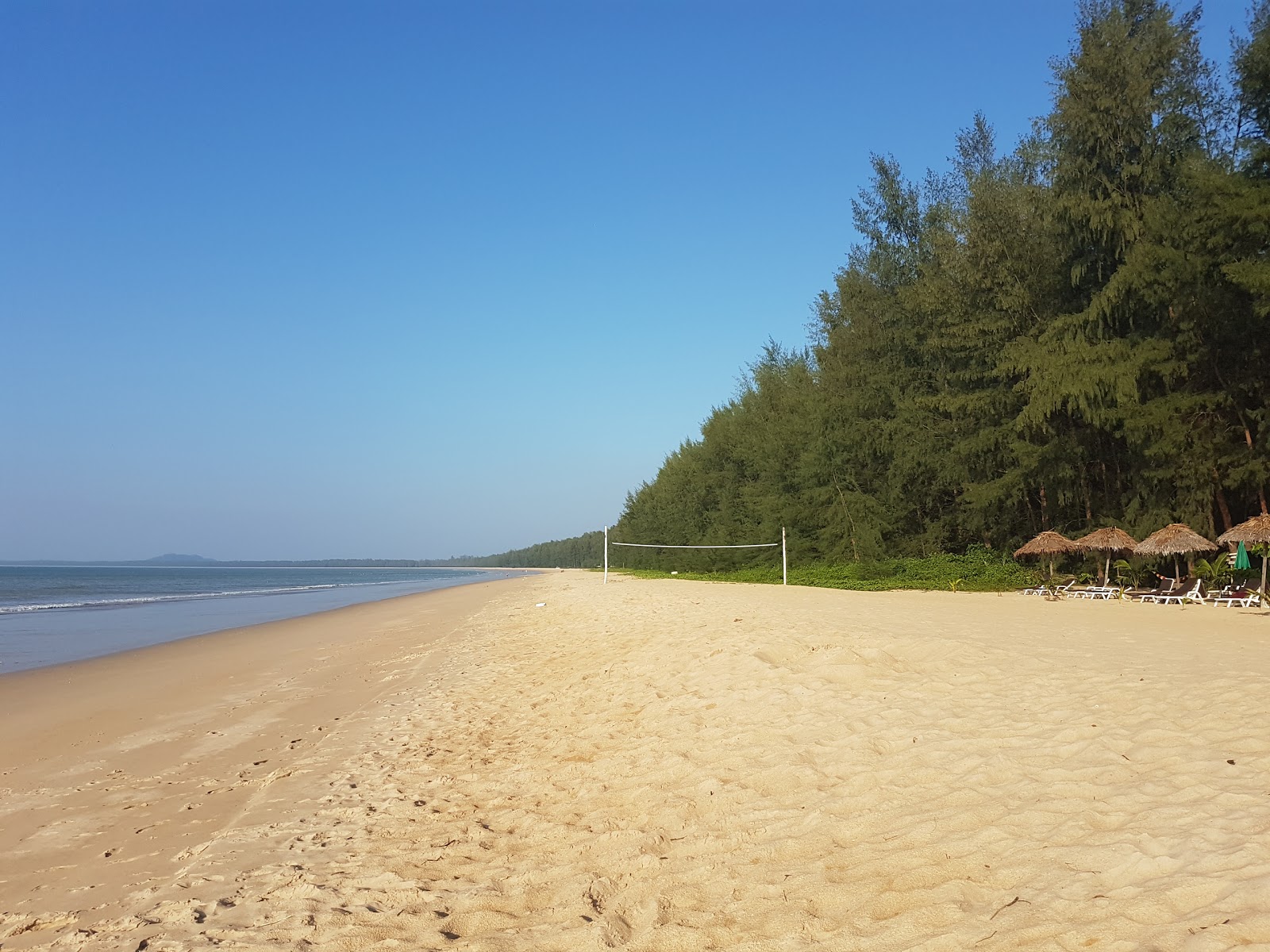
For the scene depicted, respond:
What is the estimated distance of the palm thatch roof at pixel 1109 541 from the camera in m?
15.3

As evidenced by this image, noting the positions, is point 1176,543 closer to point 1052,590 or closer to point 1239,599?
point 1239,599

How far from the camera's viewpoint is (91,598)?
32.1 meters

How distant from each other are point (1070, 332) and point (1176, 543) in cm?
551

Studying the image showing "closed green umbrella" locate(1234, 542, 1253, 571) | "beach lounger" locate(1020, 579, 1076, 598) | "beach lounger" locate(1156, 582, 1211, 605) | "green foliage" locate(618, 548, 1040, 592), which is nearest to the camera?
"closed green umbrella" locate(1234, 542, 1253, 571)

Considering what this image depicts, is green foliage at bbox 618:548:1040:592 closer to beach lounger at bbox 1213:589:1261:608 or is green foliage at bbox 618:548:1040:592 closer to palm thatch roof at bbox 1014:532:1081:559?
palm thatch roof at bbox 1014:532:1081:559

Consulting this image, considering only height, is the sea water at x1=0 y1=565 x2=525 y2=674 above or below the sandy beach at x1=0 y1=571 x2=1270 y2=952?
below

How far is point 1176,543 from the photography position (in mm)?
13891

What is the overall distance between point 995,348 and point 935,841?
18.9 metres

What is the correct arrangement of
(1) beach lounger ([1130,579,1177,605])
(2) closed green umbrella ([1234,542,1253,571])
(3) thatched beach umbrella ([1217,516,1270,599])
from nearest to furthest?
(3) thatched beach umbrella ([1217,516,1270,599]) → (2) closed green umbrella ([1234,542,1253,571]) → (1) beach lounger ([1130,579,1177,605])

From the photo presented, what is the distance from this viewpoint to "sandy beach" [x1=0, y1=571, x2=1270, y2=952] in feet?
9.11

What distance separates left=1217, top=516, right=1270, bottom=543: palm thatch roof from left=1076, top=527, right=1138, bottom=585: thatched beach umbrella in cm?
247

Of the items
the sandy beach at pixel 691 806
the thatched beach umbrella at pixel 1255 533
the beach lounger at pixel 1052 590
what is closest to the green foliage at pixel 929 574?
the beach lounger at pixel 1052 590

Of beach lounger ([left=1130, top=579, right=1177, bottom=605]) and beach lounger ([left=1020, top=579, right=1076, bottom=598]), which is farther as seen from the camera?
beach lounger ([left=1020, top=579, right=1076, bottom=598])

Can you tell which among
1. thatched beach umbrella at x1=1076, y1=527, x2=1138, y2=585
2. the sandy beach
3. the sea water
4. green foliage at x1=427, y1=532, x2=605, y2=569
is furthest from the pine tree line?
green foliage at x1=427, y1=532, x2=605, y2=569
